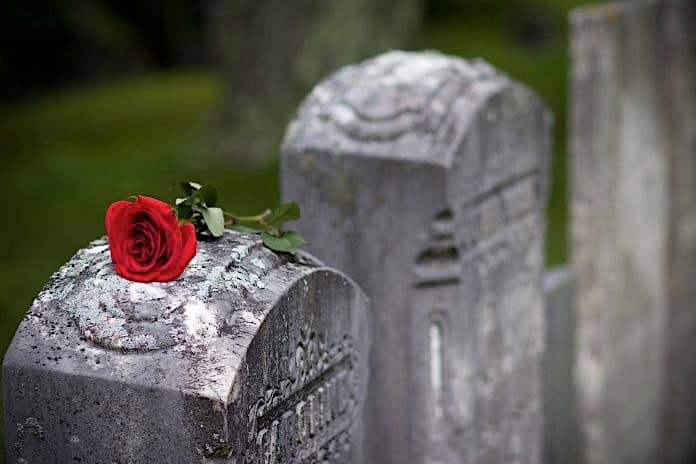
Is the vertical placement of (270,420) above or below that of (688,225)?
below

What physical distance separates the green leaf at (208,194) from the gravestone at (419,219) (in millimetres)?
752

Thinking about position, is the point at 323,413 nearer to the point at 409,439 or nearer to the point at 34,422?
the point at 34,422

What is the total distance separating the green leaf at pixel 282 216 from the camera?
248 cm

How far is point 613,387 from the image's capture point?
4648 millimetres

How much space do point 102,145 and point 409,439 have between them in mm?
7414

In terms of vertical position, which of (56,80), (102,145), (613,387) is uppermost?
(56,80)

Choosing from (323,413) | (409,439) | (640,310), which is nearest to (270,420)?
(323,413)

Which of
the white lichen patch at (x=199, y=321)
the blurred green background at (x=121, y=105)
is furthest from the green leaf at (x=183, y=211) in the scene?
the blurred green background at (x=121, y=105)

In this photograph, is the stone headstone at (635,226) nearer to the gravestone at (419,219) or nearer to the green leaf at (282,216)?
the gravestone at (419,219)

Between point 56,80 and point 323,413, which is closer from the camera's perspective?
point 323,413

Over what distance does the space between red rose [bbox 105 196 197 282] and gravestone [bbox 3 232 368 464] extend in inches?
1.0

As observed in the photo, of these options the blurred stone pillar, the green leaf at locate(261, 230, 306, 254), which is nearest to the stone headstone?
the green leaf at locate(261, 230, 306, 254)

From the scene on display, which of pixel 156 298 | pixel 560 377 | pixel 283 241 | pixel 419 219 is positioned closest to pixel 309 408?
pixel 283 241

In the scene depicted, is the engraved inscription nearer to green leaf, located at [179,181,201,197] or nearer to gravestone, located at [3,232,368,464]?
gravestone, located at [3,232,368,464]
